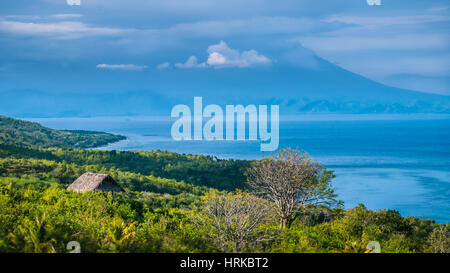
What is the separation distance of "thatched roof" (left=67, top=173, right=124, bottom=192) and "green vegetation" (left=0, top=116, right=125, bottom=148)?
66453mm

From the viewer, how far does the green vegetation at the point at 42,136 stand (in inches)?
3361

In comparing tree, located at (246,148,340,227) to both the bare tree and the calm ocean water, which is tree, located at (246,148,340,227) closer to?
the bare tree

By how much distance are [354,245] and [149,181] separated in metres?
33.3

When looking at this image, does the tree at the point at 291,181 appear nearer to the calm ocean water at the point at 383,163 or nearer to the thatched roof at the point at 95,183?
the thatched roof at the point at 95,183

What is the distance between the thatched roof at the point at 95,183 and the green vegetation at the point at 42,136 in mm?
66453

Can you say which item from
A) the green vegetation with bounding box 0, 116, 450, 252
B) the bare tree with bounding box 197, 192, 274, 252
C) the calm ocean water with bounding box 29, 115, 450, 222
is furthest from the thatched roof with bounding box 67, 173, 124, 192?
the calm ocean water with bounding box 29, 115, 450, 222

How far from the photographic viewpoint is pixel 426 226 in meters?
22.9

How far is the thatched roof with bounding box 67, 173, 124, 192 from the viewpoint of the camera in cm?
1967

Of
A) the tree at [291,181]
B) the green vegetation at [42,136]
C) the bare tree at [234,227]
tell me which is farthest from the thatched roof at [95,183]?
the green vegetation at [42,136]

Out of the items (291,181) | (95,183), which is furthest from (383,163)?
(291,181)

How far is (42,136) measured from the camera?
3755 inches
